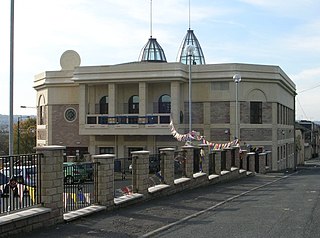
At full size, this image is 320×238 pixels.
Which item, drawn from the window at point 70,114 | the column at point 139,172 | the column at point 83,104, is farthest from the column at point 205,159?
the window at point 70,114

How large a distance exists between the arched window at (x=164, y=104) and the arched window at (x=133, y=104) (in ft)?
7.80

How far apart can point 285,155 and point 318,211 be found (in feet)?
139

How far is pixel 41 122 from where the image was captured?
5078 centimetres

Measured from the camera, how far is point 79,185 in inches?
479

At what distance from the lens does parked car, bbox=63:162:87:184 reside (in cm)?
1185

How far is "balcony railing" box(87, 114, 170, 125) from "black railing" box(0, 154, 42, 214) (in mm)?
32173

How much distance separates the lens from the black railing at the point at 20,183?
32.4 feet

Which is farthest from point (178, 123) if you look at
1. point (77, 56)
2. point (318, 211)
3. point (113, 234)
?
point (113, 234)

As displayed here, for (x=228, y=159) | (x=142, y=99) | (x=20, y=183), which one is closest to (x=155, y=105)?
(x=142, y=99)

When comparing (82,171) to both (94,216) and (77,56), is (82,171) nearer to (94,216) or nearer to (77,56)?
(94,216)

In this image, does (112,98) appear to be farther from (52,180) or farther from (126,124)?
(52,180)

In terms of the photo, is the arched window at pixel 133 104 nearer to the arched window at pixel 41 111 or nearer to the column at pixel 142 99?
the column at pixel 142 99

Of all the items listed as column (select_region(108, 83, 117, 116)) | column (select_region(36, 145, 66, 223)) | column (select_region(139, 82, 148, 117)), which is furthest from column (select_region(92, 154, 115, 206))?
column (select_region(108, 83, 117, 116))

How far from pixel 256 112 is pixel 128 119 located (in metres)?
11.8
